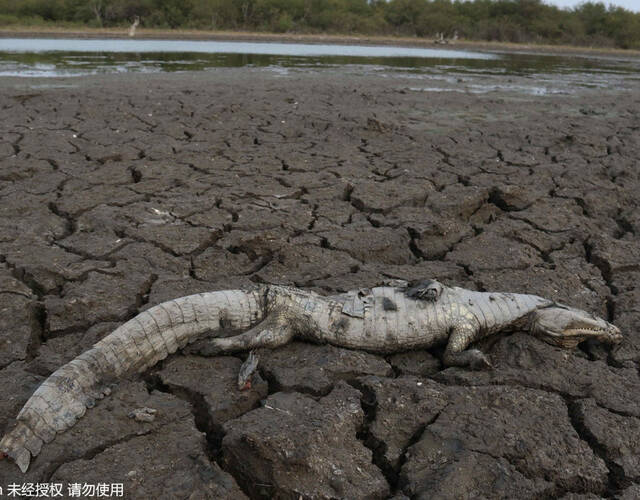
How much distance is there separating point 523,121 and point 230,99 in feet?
17.1

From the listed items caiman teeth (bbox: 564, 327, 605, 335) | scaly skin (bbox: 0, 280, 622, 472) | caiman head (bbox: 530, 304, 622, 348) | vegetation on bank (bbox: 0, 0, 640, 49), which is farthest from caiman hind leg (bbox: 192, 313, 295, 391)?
vegetation on bank (bbox: 0, 0, 640, 49)

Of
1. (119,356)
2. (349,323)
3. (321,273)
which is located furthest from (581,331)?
(119,356)

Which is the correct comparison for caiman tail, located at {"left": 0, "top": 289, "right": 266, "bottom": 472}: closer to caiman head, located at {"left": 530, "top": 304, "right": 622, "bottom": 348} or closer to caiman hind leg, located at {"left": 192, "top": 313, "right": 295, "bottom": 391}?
caiman hind leg, located at {"left": 192, "top": 313, "right": 295, "bottom": 391}

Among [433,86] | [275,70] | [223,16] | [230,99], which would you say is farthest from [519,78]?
[223,16]

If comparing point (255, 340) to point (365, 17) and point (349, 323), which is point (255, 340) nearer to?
point (349, 323)

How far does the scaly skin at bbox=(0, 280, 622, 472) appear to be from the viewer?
2.58m

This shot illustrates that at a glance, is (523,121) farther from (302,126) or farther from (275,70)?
(275,70)

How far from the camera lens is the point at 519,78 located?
1625cm

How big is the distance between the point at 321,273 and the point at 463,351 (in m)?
1.24

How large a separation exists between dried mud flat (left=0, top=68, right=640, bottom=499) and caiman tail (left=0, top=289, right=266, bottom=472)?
0.07 meters

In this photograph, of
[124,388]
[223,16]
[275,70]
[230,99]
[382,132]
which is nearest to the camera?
[124,388]

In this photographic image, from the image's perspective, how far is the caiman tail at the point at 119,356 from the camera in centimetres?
209

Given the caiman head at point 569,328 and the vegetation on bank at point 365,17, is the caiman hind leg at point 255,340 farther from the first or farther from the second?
the vegetation on bank at point 365,17

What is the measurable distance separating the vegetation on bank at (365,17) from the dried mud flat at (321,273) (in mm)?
39622
